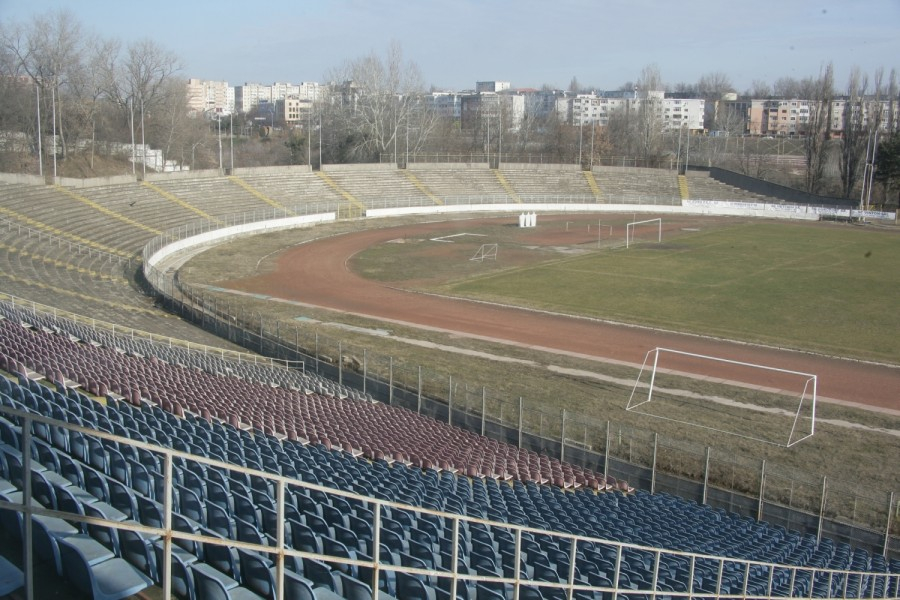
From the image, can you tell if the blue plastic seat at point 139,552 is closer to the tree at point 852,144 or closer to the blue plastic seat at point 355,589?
the blue plastic seat at point 355,589

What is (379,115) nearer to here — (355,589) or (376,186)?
(376,186)

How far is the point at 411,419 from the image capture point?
21312mm

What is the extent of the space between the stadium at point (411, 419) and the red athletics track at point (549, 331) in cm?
21

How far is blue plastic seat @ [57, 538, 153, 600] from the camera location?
233 inches

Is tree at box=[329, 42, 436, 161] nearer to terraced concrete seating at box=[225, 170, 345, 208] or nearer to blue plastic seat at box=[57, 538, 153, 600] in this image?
terraced concrete seating at box=[225, 170, 345, 208]

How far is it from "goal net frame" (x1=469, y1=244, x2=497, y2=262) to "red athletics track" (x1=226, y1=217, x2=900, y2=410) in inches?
358

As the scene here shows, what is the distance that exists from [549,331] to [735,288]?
1518 centimetres

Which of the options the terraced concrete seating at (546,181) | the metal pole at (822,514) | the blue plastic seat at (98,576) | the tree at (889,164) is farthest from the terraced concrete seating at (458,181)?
the blue plastic seat at (98,576)

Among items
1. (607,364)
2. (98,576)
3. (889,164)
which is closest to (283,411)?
(98,576)

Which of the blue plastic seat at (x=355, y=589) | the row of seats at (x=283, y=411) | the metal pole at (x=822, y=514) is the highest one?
the blue plastic seat at (x=355, y=589)

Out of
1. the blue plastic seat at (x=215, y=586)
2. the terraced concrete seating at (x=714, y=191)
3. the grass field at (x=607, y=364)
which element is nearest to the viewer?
the blue plastic seat at (x=215, y=586)

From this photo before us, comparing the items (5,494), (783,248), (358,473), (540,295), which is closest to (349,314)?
(540,295)

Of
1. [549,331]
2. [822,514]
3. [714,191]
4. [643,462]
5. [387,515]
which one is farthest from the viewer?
[714,191]

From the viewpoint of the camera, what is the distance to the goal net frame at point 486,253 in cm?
5381
